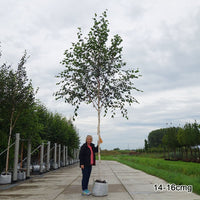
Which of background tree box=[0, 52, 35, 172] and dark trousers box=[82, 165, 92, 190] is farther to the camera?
background tree box=[0, 52, 35, 172]

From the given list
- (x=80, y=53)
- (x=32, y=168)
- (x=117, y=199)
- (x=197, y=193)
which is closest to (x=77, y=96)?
(x=80, y=53)

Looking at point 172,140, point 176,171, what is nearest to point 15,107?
point 176,171

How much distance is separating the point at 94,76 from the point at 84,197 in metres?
4.25

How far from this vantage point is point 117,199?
607cm

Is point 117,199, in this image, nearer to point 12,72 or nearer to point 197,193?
point 197,193

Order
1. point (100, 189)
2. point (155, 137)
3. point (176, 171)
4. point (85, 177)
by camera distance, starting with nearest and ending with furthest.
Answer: point (100, 189) < point (85, 177) < point (176, 171) < point (155, 137)

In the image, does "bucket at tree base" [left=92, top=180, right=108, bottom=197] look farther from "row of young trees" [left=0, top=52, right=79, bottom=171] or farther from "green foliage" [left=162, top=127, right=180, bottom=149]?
"green foliage" [left=162, top=127, right=180, bottom=149]

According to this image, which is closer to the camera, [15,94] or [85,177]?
[85,177]

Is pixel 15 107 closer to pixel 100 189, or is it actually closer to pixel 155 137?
pixel 100 189

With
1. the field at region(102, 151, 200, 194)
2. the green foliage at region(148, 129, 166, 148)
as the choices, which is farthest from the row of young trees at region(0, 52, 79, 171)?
the green foliage at region(148, 129, 166, 148)

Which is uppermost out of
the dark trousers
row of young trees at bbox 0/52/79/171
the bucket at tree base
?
row of young trees at bbox 0/52/79/171

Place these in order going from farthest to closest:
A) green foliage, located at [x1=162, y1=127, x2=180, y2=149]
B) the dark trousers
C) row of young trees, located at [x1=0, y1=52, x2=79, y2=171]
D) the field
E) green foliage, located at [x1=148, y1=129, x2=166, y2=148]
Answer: green foliage, located at [x1=148, y1=129, x2=166, y2=148], green foliage, located at [x1=162, y1=127, x2=180, y2=149], row of young trees, located at [x1=0, y1=52, x2=79, y2=171], the field, the dark trousers

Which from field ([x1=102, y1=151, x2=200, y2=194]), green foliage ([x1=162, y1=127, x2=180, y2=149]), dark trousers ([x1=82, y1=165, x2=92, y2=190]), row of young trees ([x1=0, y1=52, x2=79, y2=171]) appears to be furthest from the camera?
green foliage ([x1=162, y1=127, x2=180, y2=149])

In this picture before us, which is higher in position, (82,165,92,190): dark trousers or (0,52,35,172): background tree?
(0,52,35,172): background tree
